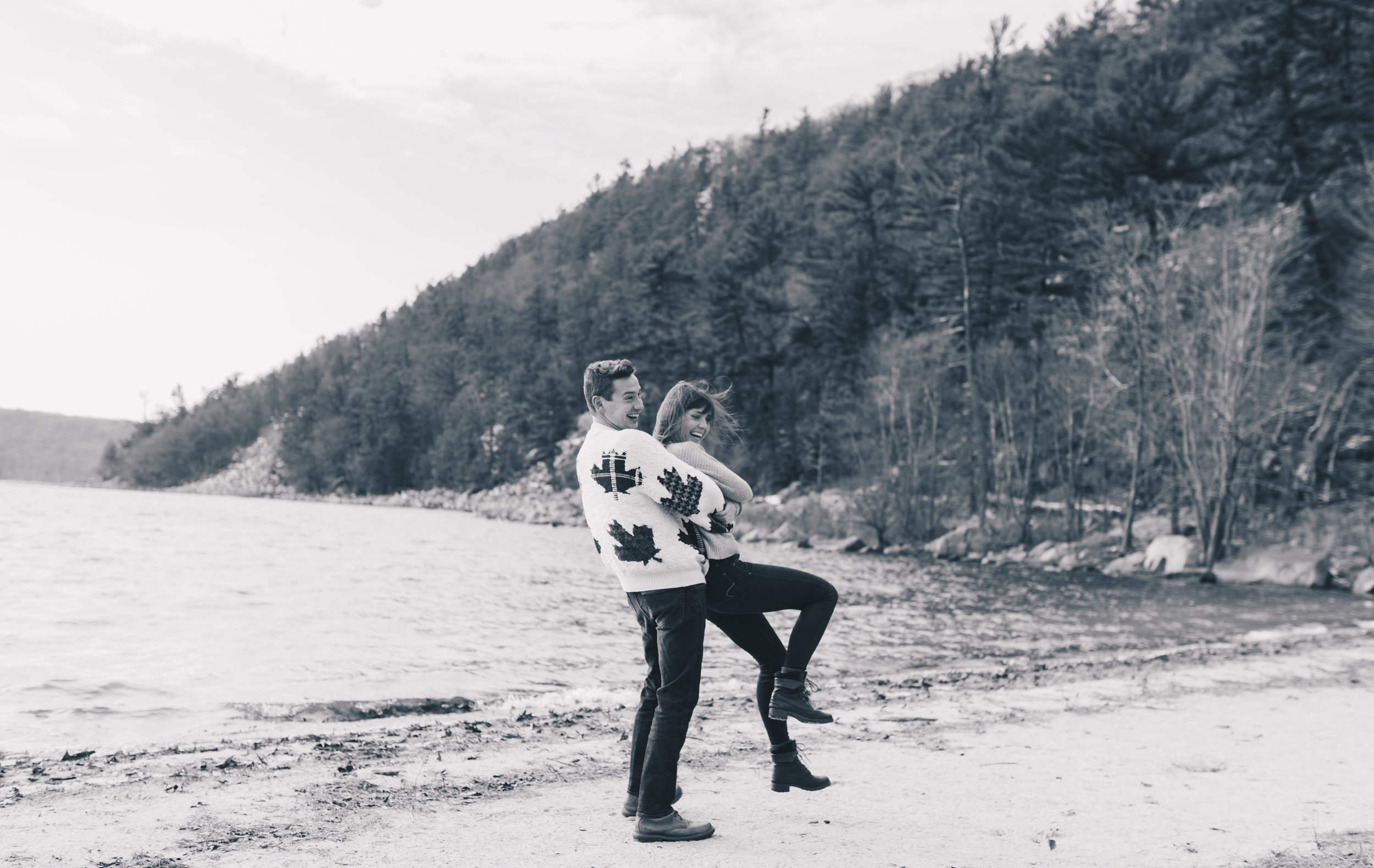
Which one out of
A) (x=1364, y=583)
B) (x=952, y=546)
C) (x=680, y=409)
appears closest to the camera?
(x=680, y=409)

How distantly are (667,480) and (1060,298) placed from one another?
153ft

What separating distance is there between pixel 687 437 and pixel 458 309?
112847 mm

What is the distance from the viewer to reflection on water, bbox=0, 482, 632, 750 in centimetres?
904

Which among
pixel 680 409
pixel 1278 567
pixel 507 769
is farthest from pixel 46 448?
pixel 680 409

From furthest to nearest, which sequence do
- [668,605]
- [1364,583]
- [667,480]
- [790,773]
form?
[1364,583], [790,773], [668,605], [667,480]

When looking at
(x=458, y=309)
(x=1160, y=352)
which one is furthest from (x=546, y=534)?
(x=458, y=309)

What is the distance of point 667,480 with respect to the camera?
3.97 meters

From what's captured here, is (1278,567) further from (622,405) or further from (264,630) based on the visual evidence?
(622,405)

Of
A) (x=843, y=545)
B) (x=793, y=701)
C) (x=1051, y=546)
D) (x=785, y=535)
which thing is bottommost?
(x=843, y=545)

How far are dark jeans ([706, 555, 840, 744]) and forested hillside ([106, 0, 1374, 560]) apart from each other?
26.0 m

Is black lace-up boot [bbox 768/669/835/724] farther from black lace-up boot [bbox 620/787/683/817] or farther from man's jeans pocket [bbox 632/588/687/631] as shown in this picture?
man's jeans pocket [bbox 632/588/687/631]

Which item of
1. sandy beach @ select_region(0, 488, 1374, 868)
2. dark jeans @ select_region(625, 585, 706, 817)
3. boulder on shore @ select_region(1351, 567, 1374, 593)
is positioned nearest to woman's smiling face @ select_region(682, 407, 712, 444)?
dark jeans @ select_region(625, 585, 706, 817)

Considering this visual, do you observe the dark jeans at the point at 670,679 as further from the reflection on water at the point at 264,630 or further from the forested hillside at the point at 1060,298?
the forested hillside at the point at 1060,298

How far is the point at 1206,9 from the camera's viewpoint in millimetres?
59312
